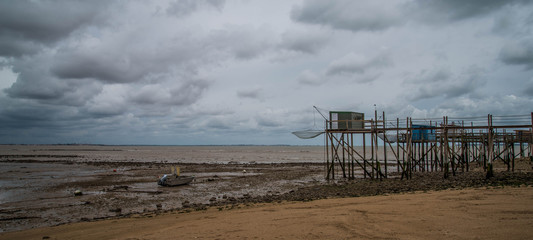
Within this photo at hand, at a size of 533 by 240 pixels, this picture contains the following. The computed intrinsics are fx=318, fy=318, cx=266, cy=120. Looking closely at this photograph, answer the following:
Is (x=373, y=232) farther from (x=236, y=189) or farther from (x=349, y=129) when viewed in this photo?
(x=349, y=129)

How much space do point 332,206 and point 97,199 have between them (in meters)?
13.9

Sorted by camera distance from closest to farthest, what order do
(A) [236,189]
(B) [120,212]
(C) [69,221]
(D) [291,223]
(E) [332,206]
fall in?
(D) [291,223] → (E) [332,206] → (C) [69,221] → (B) [120,212] → (A) [236,189]

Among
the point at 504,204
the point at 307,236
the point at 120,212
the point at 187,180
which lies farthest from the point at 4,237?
the point at 504,204

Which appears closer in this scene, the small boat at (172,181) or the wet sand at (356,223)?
the wet sand at (356,223)

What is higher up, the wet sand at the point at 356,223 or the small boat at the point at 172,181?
the wet sand at the point at 356,223

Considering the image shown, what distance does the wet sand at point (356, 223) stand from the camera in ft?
26.1

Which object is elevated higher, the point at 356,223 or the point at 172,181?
the point at 356,223

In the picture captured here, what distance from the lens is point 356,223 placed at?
9031 mm

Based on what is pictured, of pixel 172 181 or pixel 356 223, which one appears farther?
pixel 172 181

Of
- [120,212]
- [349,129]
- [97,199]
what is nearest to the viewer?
[120,212]

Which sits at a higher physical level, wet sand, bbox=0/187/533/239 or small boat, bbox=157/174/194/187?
wet sand, bbox=0/187/533/239

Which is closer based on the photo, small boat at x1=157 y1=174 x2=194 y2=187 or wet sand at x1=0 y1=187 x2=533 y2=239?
wet sand at x1=0 y1=187 x2=533 y2=239

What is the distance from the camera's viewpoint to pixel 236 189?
22203 mm

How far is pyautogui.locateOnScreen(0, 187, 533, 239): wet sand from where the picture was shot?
314 inches
